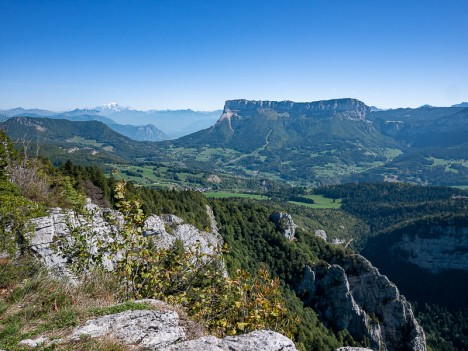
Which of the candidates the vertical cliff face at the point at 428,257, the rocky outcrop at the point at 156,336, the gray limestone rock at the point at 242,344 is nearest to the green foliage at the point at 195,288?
the gray limestone rock at the point at 242,344

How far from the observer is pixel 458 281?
132625 mm

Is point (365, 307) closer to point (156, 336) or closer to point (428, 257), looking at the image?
point (156, 336)

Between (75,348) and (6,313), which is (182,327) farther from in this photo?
(6,313)

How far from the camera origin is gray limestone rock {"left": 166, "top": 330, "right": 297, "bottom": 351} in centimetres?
692

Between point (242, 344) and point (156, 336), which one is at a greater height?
point (156, 336)

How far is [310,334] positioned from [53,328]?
56.0 metres

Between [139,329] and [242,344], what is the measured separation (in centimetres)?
250

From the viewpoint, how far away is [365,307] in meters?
74.1

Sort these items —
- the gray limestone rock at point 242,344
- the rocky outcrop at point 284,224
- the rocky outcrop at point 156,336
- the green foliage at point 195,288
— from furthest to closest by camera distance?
the rocky outcrop at point 284,224
the green foliage at point 195,288
the gray limestone rock at point 242,344
the rocky outcrop at point 156,336

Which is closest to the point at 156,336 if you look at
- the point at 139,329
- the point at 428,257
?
the point at 139,329

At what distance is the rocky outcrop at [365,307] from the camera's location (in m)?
66.9

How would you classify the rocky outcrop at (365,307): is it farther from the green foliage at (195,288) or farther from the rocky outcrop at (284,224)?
the green foliage at (195,288)

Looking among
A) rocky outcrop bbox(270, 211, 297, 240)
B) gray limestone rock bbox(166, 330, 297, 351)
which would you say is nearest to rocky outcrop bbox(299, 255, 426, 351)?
rocky outcrop bbox(270, 211, 297, 240)

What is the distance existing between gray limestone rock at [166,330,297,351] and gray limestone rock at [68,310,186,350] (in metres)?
0.47
